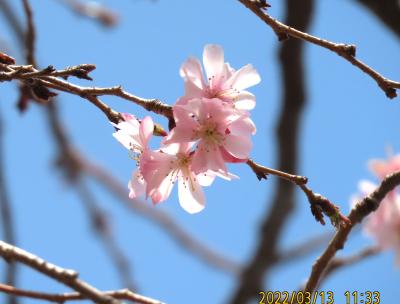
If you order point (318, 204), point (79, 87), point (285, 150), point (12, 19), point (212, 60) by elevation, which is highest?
point (12, 19)

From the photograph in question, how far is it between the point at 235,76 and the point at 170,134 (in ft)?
0.57

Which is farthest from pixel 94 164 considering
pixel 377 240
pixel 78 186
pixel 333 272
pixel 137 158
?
pixel 137 158

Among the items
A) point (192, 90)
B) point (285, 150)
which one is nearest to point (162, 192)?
point (192, 90)

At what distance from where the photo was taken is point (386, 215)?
1897 mm

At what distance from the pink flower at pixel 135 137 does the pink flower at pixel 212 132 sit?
4 centimetres

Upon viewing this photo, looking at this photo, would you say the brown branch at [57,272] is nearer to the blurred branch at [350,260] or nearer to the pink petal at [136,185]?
the pink petal at [136,185]

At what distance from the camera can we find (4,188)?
2.08 m

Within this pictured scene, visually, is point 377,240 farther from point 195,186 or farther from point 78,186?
point 78,186

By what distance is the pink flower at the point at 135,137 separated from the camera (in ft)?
2.84

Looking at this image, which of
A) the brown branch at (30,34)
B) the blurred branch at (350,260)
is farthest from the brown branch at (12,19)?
the blurred branch at (350,260)

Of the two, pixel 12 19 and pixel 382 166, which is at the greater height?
pixel 12 19

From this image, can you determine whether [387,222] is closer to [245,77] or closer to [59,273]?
[245,77]

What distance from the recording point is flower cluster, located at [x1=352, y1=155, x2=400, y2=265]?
1.85m

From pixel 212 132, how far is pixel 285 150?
5.26ft
